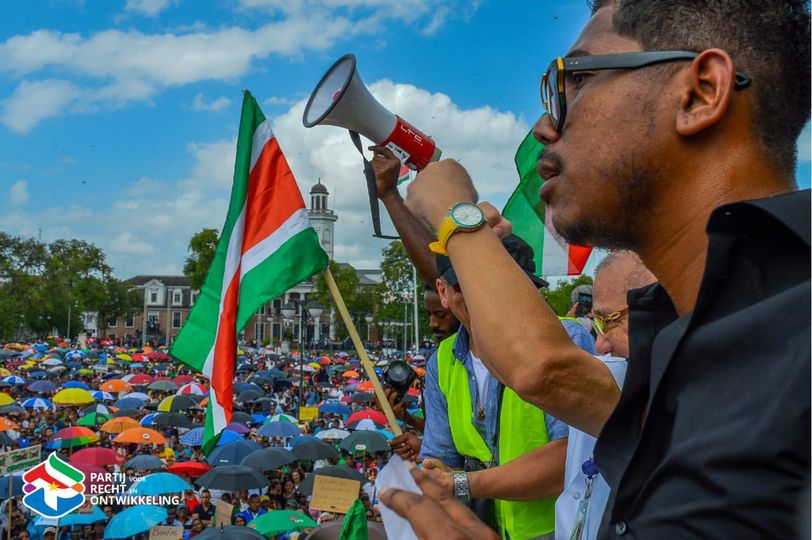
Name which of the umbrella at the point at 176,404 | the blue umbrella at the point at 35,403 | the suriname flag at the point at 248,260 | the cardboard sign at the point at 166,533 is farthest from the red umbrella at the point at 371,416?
the suriname flag at the point at 248,260

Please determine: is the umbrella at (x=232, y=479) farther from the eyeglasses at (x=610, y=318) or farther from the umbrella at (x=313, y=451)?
the eyeglasses at (x=610, y=318)

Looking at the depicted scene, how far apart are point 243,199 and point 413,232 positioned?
7.40ft

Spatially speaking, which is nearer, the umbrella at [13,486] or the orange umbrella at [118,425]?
the umbrella at [13,486]

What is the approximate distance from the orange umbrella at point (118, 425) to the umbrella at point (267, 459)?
4301 mm

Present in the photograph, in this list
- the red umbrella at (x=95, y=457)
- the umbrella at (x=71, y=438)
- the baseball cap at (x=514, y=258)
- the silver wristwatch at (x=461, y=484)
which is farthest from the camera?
the umbrella at (x=71, y=438)

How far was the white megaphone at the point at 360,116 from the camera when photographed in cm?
277

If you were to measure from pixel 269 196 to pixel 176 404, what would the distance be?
1737 cm

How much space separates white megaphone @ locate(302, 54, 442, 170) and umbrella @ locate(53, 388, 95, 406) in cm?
1908

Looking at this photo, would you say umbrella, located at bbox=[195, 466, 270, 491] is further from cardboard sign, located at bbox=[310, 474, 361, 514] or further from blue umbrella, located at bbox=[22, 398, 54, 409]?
blue umbrella, located at bbox=[22, 398, 54, 409]

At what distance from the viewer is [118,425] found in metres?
16.5

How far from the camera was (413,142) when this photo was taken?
2.76 m

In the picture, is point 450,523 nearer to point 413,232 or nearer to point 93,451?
point 413,232

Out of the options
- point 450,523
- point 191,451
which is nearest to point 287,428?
point 191,451

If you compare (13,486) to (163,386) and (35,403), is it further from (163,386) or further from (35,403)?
(163,386)
